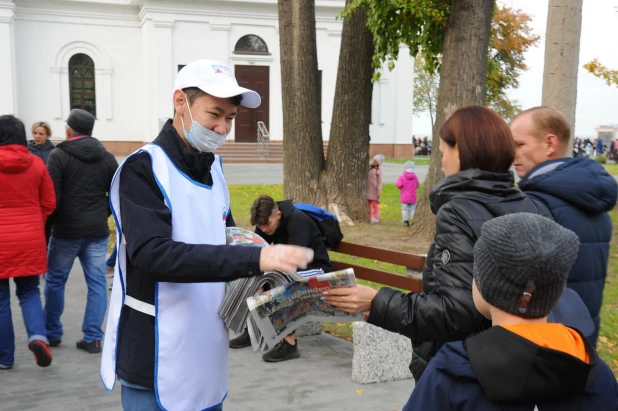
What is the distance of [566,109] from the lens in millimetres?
6512

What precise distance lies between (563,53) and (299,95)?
5.31 metres

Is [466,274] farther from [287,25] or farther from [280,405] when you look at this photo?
[287,25]

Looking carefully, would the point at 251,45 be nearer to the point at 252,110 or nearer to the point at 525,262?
the point at 252,110

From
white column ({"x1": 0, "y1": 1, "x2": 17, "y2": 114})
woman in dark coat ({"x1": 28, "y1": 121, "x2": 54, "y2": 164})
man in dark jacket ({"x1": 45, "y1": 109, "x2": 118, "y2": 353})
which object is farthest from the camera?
white column ({"x1": 0, "y1": 1, "x2": 17, "y2": 114})

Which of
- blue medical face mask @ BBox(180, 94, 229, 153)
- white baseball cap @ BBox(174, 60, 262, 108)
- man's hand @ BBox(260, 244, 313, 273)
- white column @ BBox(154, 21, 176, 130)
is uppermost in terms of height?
white column @ BBox(154, 21, 176, 130)

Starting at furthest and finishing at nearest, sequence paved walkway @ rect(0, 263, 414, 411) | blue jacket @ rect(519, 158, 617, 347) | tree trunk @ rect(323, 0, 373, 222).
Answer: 1. tree trunk @ rect(323, 0, 373, 222)
2. paved walkway @ rect(0, 263, 414, 411)
3. blue jacket @ rect(519, 158, 617, 347)

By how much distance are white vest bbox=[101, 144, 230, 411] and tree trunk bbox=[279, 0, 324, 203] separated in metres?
8.75

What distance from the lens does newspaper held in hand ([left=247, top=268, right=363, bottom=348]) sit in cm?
233

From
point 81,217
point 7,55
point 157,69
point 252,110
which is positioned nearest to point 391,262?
point 81,217

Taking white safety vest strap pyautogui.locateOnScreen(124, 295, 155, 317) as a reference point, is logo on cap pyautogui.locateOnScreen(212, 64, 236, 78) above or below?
above

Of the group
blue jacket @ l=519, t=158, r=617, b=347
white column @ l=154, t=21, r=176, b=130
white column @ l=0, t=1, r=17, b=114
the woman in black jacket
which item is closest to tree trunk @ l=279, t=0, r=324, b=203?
blue jacket @ l=519, t=158, r=617, b=347

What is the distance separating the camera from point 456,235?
7.15 feet

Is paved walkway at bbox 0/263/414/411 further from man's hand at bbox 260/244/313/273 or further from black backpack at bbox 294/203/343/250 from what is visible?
man's hand at bbox 260/244/313/273

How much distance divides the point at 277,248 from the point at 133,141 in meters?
30.2
